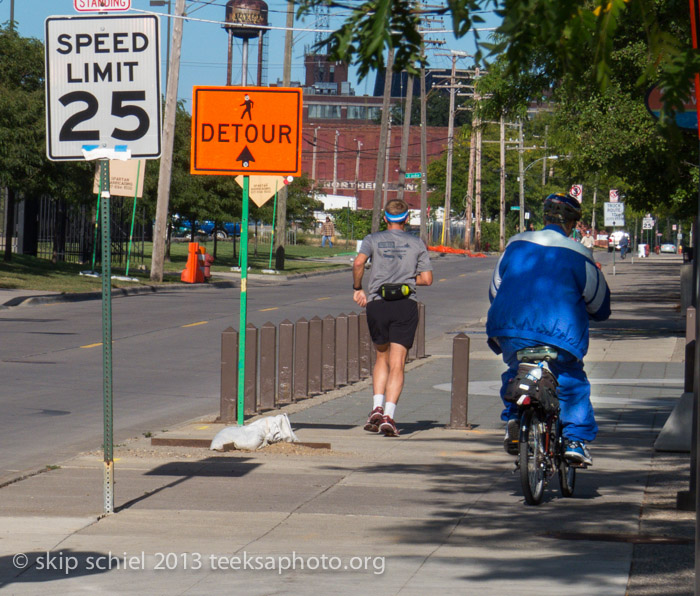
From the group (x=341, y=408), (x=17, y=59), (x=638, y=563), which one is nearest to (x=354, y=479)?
(x=638, y=563)

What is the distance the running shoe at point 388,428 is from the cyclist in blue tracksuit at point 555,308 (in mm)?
2727

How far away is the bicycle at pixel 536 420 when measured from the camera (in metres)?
7.28

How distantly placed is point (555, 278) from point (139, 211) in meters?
38.6

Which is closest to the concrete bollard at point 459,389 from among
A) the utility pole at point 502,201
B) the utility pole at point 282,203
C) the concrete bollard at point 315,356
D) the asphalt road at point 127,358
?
the concrete bollard at point 315,356

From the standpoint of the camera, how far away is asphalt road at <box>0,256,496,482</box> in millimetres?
10945

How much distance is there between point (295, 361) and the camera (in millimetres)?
13203

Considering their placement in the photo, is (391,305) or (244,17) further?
(244,17)

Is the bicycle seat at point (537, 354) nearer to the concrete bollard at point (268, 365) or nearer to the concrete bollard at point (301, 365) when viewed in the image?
the concrete bollard at point (268, 365)

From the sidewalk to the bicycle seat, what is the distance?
2.92ft

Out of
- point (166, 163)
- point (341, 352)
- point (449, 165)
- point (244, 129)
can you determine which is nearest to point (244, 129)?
point (244, 129)

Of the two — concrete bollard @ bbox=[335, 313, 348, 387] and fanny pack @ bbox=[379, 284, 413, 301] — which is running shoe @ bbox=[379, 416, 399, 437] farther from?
concrete bollard @ bbox=[335, 313, 348, 387]

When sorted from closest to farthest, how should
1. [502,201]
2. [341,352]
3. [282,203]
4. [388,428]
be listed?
[388,428] → [341,352] → [282,203] → [502,201]

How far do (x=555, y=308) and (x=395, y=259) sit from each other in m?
3.52

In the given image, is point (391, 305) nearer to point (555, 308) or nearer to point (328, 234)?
point (555, 308)
